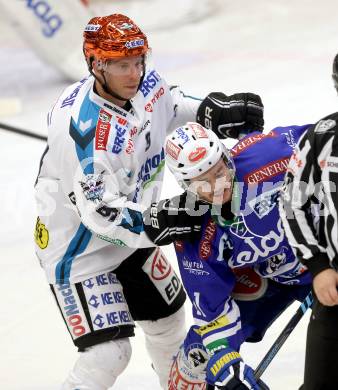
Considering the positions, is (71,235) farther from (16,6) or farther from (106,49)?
(16,6)

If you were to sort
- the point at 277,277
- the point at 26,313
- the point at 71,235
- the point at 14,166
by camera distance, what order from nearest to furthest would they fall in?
the point at 277,277 < the point at 71,235 < the point at 26,313 < the point at 14,166

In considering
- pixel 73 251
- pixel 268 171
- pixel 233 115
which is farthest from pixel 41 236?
pixel 268 171

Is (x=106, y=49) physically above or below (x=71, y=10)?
above

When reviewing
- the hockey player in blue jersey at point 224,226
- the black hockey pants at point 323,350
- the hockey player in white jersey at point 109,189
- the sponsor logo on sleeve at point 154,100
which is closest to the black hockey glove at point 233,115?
the hockey player in white jersey at point 109,189

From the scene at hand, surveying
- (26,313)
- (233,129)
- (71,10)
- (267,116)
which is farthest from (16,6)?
(233,129)

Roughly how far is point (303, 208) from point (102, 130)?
72cm

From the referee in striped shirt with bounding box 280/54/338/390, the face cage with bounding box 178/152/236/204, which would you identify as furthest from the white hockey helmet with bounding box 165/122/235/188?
the referee in striped shirt with bounding box 280/54/338/390

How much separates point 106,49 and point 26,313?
57.5 inches

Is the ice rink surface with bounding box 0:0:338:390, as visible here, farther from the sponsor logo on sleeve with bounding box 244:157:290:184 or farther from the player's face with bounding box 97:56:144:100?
the player's face with bounding box 97:56:144:100

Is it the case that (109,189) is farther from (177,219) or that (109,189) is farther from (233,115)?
(233,115)

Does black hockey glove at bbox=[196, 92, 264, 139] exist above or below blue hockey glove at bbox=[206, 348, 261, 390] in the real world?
above

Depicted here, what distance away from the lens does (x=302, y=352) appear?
12.0 feet

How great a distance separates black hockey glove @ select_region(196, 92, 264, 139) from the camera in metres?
3.26

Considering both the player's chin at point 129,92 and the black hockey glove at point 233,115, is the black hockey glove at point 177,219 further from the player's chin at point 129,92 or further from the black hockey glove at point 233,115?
the black hockey glove at point 233,115
